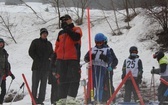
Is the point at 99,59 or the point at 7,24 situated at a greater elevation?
the point at 7,24

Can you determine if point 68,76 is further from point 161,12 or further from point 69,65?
point 161,12

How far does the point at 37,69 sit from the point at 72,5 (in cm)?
1770

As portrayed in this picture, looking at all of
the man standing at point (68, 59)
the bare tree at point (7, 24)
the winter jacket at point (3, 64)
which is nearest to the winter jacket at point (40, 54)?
the winter jacket at point (3, 64)

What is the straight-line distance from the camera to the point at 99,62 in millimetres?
7066

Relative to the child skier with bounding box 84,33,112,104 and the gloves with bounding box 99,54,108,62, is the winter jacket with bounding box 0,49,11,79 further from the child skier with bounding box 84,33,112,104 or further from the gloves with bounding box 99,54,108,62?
the gloves with bounding box 99,54,108,62

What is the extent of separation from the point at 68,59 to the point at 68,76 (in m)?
0.31

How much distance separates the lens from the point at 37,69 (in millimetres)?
7344

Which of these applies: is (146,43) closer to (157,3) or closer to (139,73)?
(157,3)

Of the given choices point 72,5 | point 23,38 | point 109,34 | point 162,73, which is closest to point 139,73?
point 162,73

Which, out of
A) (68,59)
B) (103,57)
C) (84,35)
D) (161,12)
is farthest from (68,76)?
(84,35)

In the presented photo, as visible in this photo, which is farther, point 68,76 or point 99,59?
point 99,59

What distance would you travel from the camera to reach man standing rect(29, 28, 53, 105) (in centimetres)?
734

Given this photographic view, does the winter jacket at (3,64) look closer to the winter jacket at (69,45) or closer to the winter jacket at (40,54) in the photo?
the winter jacket at (40,54)

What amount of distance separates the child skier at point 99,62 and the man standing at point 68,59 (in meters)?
0.92
